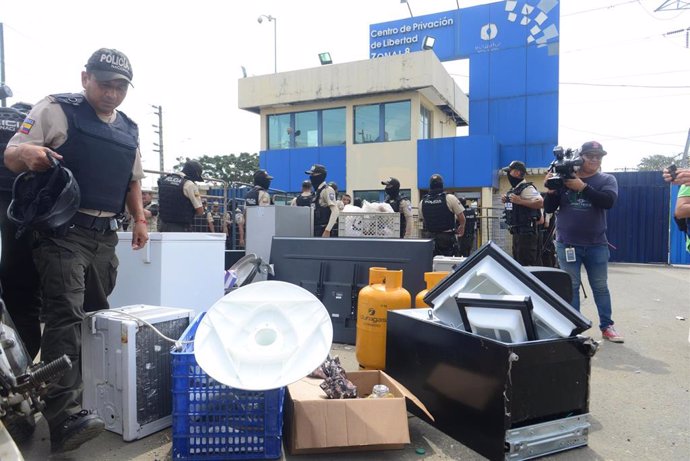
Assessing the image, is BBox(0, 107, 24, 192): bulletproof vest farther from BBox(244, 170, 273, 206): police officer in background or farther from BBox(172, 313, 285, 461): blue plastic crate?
BBox(244, 170, 273, 206): police officer in background

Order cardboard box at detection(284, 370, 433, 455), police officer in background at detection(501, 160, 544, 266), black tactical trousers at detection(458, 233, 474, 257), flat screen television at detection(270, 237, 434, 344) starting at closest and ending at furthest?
cardboard box at detection(284, 370, 433, 455), flat screen television at detection(270, 237, 434, 344), police officer in background at detection(501, 160, 544, 266), black tactical trousers at detection(458, 233, 474, 257)

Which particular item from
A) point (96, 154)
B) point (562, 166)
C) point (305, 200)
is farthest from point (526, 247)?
point (96, 154)

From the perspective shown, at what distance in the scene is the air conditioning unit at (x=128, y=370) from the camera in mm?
2264

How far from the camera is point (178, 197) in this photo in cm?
543

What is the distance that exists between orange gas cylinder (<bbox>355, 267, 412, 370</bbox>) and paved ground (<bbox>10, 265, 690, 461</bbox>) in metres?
0.31

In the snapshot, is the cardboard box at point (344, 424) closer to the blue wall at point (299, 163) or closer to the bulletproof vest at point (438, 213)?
the bulletproof vest at point (438, 213)

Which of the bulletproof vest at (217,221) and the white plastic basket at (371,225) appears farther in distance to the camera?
the bulletproof vest at (217,221)

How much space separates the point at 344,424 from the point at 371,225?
2.88 m

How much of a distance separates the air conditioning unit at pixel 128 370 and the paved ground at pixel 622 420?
0.11 metres

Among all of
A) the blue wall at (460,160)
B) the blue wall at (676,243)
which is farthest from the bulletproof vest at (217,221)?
the blue wall at (676,243)

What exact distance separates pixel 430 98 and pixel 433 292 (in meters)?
15.4

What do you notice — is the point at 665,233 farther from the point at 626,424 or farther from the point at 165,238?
the point at 165,238

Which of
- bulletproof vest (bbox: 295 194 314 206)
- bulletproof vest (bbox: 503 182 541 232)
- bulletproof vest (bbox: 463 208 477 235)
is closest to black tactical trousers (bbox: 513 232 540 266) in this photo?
bulletproof vest (bbox: 503 182 541 232)

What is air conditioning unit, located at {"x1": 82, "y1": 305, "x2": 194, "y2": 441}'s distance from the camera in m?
2.26
